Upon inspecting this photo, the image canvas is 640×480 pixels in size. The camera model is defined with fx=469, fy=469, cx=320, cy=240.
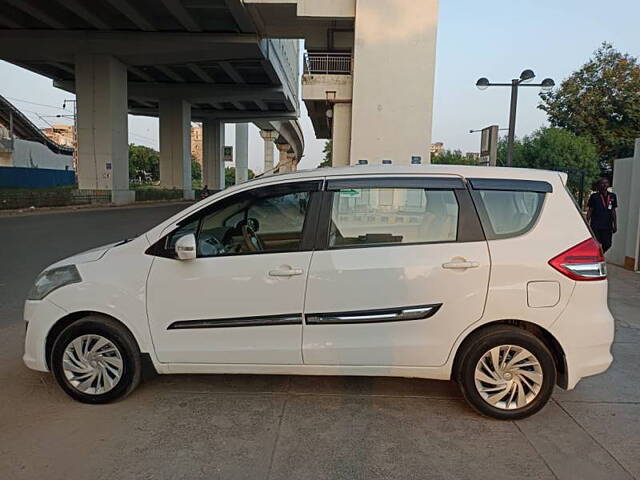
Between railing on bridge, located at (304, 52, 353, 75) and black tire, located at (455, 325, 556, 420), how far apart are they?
18.8 meters

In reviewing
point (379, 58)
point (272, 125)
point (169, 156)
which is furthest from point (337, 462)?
point (272, 125)

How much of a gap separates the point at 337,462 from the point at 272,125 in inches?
2456

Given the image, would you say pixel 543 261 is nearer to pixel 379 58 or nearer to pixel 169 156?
pixel 379 58

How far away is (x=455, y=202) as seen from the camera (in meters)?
3.48

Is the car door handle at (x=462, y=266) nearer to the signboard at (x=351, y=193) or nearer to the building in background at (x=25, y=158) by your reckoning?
the signboard at (x=351, y=193)

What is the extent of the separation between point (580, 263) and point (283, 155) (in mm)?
96824

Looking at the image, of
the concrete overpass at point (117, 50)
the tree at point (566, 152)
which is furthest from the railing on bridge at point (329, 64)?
the tree at point (566, 152)

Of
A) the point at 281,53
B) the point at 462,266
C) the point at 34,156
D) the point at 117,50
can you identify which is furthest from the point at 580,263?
the point at 34,156

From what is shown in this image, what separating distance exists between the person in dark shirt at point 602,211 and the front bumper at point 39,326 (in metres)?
8.45

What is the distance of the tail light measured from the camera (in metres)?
3.29

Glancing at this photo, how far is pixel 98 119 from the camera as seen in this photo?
95.1 feet

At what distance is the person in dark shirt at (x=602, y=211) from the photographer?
829 centimetres

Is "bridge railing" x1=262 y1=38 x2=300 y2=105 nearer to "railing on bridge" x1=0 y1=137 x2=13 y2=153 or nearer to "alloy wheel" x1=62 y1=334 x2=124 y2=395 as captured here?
"alloy wheel" x1=62 y1=334 x2=124 y2=395

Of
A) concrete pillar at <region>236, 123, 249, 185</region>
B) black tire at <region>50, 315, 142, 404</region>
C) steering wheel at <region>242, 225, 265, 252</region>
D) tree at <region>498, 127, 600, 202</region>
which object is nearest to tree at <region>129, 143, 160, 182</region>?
concrete pillar at <region>236, 123, 249, 185</region>
